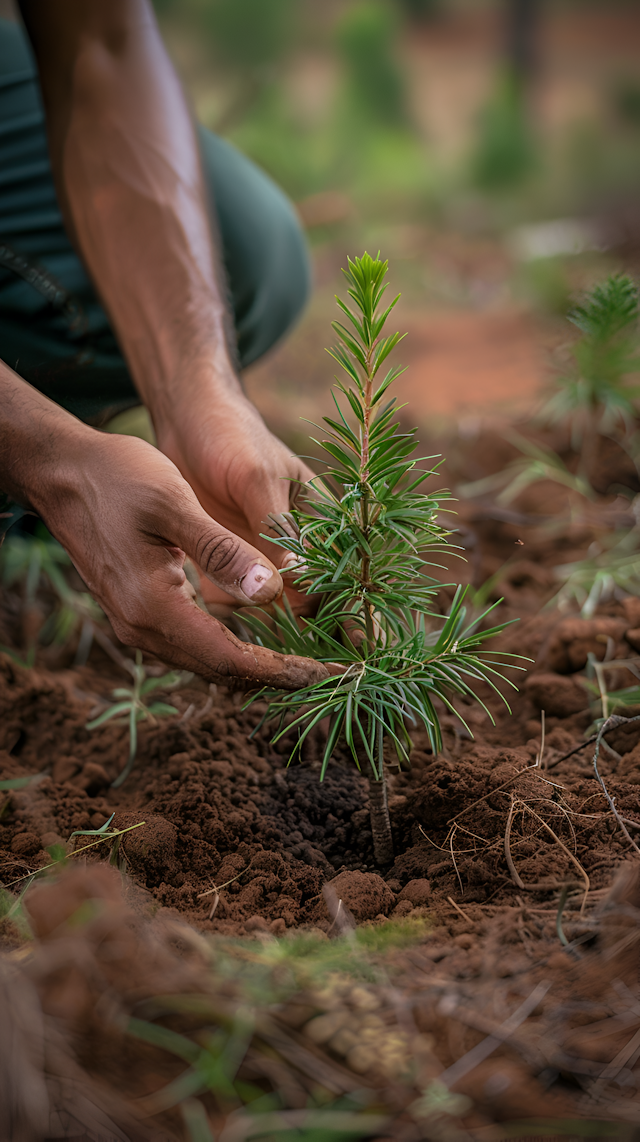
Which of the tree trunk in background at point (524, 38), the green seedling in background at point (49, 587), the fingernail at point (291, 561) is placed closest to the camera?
the fingernail at point (291, 561)

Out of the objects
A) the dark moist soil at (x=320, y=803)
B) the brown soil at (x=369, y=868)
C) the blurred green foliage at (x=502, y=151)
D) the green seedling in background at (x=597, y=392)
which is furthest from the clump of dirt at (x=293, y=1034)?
the blurred green foliage at (x=502, y=151)

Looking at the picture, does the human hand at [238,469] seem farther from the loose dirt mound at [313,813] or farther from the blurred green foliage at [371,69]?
the blurred green foliage at [371,69]

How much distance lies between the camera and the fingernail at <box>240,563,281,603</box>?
39.0 inches

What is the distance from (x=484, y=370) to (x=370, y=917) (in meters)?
3.46

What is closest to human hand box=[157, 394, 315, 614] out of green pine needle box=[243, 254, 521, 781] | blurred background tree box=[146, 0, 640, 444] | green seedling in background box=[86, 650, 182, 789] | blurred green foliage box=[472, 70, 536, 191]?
green pine needle box=[243, 254, 521, 781]

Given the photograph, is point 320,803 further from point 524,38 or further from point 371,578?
point 524,38

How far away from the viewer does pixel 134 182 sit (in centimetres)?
168

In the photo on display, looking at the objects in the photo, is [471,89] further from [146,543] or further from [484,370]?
[146,543]

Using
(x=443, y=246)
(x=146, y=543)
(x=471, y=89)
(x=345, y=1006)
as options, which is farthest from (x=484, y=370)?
(x=471, y=89)

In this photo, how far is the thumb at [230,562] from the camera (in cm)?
99

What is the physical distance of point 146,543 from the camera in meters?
1.06

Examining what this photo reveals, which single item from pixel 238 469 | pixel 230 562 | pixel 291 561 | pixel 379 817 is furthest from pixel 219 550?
pixel 379 817

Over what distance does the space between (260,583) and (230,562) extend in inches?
1.9

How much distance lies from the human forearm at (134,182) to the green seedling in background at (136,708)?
50cm
